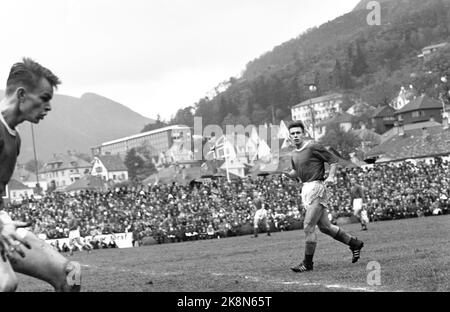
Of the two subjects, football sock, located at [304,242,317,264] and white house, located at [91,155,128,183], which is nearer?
football sock, located at [304,242,317,264]

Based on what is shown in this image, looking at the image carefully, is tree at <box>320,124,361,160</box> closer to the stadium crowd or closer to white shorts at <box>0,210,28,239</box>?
the stadium crowd

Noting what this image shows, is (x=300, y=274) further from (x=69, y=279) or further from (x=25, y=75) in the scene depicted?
(x=25, y=75)

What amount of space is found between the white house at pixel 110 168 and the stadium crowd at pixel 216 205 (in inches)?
5351

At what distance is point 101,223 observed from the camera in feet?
133

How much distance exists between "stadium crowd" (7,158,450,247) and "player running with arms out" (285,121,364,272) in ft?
82.9

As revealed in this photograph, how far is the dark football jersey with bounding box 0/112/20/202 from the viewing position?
596cm

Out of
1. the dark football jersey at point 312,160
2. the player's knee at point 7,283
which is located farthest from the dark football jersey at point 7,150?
the dark football jersey at point 312,160

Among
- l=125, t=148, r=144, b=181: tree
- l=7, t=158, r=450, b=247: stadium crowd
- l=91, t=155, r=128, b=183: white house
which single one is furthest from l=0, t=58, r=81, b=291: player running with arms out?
l=91, t=155, r=128, b=183: white house

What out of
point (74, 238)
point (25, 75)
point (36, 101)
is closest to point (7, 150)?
point (36, 101)

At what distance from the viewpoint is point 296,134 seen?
40.6 ft

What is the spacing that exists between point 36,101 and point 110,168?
182872 millimetres

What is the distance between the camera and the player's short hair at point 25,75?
618 cm
